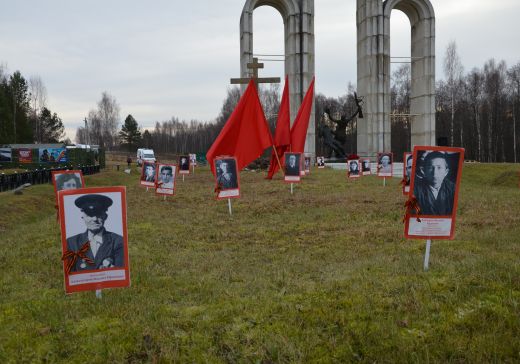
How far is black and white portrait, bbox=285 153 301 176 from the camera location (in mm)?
19219

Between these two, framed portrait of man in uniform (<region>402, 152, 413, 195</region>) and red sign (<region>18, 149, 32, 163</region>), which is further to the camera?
red sign (<region>18, 149, 32, 163</region>)

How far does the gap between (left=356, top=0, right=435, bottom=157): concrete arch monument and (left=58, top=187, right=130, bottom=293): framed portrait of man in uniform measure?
126 feet

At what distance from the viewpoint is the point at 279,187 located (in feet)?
73.0

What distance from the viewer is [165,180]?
63.0ft

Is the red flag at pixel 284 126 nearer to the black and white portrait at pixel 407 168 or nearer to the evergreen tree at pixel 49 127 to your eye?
the black and white portrait at pixel 407 168

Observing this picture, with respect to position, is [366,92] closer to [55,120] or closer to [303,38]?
[303,38]

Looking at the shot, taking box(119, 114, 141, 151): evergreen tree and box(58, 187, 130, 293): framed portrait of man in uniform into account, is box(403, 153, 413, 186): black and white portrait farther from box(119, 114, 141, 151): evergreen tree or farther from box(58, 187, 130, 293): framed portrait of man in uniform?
box(119, 114, 141, 151): evergreen tree

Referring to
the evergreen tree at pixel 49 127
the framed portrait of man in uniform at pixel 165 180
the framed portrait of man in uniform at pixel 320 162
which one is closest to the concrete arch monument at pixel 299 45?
the framed portrait of man in uniform at pixel 320 162

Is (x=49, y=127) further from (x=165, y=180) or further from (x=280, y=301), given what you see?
(x=280, y=301)

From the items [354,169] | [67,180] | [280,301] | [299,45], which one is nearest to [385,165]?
[354,169]

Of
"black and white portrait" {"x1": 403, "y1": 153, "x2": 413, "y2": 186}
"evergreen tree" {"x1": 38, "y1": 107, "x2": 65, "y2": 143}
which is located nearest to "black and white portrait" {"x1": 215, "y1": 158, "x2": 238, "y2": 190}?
"black and white portrait" {"x1": 403, "y1": 153, "x2": 413, "y2": 186}

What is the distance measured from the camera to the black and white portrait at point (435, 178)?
20.9ft

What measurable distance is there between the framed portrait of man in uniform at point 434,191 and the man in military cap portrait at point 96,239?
3771 mm

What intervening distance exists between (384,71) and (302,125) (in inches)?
953
